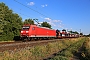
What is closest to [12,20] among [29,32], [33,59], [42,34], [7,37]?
[7,37]

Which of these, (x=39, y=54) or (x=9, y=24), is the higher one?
(x=9, y=24)

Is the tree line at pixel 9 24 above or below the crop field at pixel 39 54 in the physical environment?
above

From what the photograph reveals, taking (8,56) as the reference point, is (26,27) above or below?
above

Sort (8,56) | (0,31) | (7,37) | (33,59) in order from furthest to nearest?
(7,37), (0,31), (33,59), (8,56)

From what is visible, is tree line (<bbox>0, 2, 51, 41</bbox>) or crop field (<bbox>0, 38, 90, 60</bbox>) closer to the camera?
crop field (<bbox>0, 38, 90, 60</bbox>)

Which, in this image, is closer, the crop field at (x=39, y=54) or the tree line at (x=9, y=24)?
the crop field at (x=39, y=54)

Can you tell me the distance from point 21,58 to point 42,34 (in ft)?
108

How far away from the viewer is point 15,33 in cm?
4856

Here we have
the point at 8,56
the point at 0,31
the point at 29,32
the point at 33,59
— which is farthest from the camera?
the point at 0,31

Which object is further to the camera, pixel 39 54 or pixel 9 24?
pixel 9 24

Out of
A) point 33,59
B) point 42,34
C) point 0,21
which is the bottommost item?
point 33,59

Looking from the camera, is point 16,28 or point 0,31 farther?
point 16,28

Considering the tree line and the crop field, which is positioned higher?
the tree line

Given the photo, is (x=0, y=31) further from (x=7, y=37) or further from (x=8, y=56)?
(x=8, y=56)
